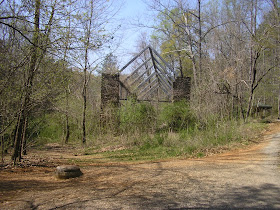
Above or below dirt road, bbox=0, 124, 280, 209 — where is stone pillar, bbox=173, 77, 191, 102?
above

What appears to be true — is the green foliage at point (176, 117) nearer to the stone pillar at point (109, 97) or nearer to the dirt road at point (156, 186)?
the stone pillar at point (109, 97)

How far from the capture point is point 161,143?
1202 centimetres

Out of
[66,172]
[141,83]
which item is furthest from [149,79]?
[66,172]

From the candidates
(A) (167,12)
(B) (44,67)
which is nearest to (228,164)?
(B) (44,67)

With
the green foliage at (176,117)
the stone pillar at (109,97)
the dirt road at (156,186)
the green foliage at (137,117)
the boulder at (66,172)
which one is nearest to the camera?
the dirt road at (156,186)

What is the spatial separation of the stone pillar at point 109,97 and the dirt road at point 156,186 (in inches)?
243

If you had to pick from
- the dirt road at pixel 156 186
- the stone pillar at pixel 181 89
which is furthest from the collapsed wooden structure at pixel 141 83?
the dirt road at pixel 156 186

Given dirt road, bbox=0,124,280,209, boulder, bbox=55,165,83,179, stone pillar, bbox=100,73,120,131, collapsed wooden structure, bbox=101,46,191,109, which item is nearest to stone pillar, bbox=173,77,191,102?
collapsed wooden structure, bbox=101,46,191,109

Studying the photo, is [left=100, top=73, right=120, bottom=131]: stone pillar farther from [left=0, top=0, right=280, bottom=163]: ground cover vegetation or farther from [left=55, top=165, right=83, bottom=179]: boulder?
[left=55, top=165, right=83, bottom=179]: boulder

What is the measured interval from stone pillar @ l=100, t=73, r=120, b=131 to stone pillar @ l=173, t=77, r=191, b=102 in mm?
3636

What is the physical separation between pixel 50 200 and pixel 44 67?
13.6 ft

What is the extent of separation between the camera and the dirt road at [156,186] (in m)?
4.44

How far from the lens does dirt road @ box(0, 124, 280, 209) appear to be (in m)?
4.44

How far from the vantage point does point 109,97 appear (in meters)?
15.2
